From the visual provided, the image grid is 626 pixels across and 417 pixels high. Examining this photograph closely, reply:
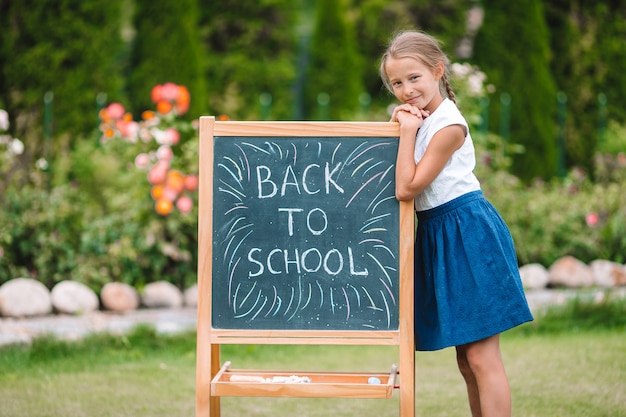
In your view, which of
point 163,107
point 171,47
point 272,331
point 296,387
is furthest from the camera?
point 171,47

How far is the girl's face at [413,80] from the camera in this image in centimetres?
306

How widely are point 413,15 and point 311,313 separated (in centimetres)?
1269

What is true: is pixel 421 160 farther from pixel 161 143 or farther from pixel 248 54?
pixel 248 54

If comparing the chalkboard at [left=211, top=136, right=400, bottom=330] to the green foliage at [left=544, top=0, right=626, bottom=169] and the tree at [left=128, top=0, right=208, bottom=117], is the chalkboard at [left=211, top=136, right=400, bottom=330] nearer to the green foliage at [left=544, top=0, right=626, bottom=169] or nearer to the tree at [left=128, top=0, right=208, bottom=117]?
the tree at [left=128, top=0, right=208, bottom=117]

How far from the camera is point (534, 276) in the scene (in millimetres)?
7090

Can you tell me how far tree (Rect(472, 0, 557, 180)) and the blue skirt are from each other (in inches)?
343

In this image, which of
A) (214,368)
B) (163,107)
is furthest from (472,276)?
(163,107)

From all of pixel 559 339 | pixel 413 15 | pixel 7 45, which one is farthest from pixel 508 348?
pixel 413 15

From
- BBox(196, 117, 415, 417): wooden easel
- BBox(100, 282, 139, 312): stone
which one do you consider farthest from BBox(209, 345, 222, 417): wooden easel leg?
BBox(100, 282, 139, 312): stone

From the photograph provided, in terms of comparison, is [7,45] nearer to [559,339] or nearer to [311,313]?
[559,339]

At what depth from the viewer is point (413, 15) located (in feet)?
49.4

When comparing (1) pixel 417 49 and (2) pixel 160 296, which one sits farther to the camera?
(2) pixel 160 296

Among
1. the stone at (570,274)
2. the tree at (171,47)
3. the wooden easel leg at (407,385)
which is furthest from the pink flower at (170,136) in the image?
the wooden easel leg at (407,385)

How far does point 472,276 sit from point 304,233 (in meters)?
0.59
